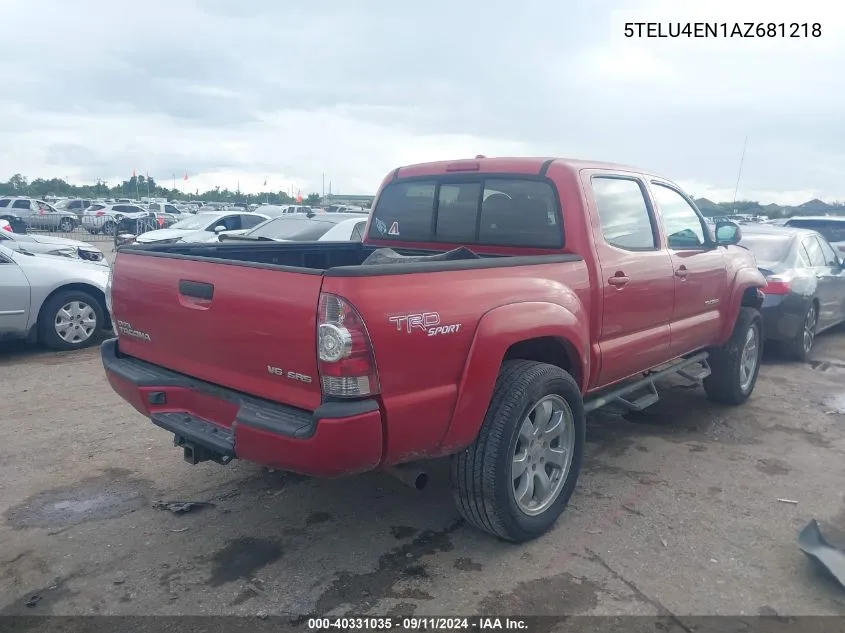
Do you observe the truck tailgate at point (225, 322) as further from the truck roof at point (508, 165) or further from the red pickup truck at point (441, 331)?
the truck roof at point (508, 165)

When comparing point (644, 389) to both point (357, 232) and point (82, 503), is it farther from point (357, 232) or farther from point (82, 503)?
point (357, 232)

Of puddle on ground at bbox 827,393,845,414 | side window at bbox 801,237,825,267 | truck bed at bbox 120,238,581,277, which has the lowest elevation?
puddle on ground at bbox 827,393,845,414

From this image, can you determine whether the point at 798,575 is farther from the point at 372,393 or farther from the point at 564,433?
the point at 372,393

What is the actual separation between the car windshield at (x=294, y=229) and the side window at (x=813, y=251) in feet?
21.0

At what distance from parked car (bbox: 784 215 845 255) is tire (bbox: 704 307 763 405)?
24.1 ft

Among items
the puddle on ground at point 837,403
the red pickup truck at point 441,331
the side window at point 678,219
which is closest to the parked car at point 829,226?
the puddle on ground at point 837,403

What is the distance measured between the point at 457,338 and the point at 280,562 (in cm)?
143

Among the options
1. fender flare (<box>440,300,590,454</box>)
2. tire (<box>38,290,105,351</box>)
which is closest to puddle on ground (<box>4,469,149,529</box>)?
fender flare (<box>440,300,590,454</box>)

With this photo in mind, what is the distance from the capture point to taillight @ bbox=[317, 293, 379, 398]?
2.63 metres

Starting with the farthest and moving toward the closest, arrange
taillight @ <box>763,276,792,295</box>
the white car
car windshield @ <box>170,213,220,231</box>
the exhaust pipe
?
car windshield @ <box>170,213,220,231</box> < the white car < taillight @ <box>763,276,792,295</box> < the exhaust pipe

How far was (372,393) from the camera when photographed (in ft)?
8.89

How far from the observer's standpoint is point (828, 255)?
8883 millimetres

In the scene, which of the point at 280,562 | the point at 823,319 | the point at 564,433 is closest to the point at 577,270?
the point at 564,433

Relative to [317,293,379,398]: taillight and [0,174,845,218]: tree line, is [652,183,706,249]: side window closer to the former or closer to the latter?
[317,293,379,398]: taillight
